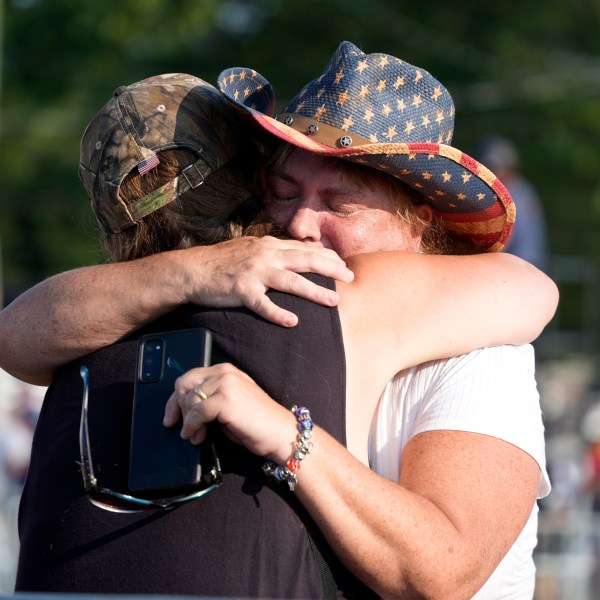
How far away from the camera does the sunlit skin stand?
248 centimetres

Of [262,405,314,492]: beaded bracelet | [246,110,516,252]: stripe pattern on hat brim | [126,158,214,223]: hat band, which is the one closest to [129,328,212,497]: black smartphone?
[262,405,314,492]: beaded bracelet

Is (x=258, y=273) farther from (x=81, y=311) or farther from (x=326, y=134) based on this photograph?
(x=326, y=134)

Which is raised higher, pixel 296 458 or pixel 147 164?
pixel 147 164

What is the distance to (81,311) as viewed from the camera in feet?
7.20

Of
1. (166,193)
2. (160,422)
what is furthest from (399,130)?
(160,422)

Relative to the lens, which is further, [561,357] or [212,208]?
[561,357]

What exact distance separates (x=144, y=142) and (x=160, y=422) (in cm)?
61

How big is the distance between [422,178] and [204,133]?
0.48 m

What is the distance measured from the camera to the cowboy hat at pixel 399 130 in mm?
2359

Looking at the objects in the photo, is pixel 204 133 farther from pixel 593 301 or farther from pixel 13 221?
pixel 13 221

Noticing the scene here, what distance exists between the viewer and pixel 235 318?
2021 millimetres

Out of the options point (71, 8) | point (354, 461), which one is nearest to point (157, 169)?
point (354, 461)

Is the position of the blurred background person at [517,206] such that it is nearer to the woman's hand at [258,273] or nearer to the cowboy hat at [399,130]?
the cowboy hat at [399,130]

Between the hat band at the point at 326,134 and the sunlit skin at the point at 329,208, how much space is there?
60 millimetres
